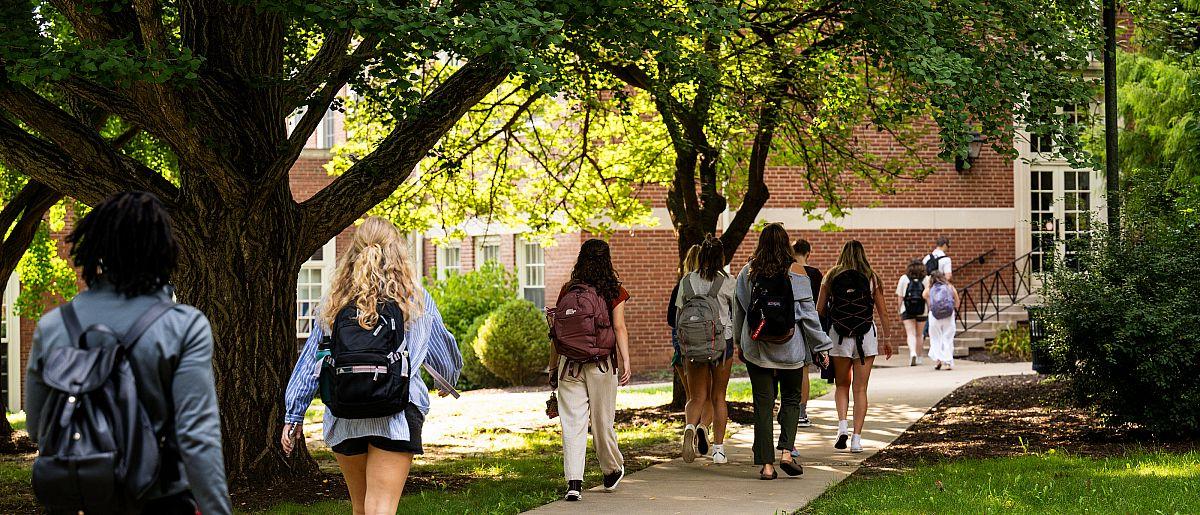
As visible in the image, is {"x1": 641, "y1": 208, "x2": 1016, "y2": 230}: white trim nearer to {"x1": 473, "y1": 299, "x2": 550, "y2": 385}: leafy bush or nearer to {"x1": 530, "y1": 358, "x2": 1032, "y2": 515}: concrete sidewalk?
{"x1": 473, "y1": 299, "x2": 550, "y2": 385}: leafy bush

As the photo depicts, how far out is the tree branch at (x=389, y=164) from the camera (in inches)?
352

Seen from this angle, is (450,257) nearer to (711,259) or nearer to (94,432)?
(711,259)

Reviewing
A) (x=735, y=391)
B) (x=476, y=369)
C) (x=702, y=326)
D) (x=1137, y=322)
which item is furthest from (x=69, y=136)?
(x=476, y=369)

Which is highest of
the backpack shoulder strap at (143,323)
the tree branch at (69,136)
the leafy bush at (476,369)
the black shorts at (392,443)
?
the tree branch at (69,136)

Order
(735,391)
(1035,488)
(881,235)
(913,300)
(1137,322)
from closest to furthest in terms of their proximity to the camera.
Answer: (1035,488) < (1137,322) < (735,391) < (913,300) < (881,235)

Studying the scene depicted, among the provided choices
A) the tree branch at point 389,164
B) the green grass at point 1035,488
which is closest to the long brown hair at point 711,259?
the green grass at point 1035,488

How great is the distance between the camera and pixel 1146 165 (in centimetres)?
1609

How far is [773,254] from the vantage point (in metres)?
8.77

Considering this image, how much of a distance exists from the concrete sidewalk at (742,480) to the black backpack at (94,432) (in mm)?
4516

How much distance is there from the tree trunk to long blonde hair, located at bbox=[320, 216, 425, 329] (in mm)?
3472

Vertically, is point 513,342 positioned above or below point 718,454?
above

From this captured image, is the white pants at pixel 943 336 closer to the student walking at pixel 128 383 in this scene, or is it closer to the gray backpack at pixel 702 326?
the gray backpack at pixel 702 326

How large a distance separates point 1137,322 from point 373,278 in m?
6.71

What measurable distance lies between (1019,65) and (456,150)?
7.47 meters
